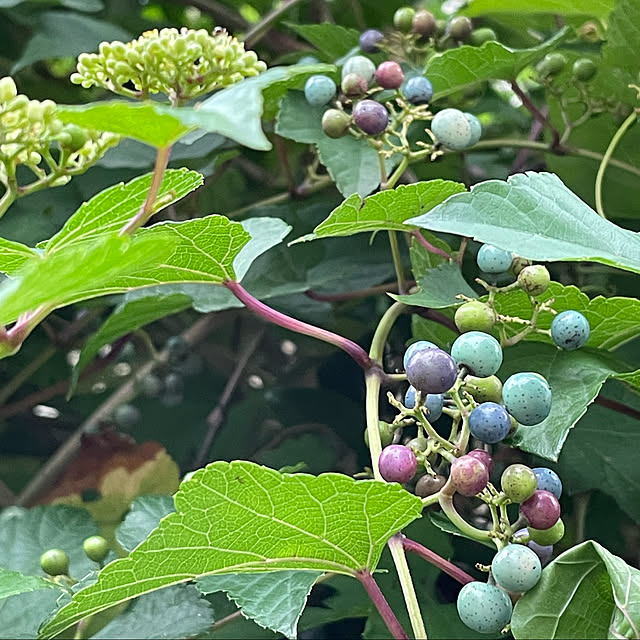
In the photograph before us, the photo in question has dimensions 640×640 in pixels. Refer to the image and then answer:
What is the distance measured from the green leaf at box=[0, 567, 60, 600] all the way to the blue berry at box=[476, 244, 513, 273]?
327mm

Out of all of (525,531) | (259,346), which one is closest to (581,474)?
(525,531)

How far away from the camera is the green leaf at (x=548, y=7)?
844 mm

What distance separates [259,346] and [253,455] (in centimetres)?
18

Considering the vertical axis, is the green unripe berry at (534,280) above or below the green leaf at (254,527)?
above

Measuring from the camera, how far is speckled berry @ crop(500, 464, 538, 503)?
1.44 ft

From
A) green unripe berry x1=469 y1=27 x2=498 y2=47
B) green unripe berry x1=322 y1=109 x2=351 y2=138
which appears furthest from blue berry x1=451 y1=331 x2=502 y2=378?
green unripe berry x1=469 y1=27 x2=498 y2=47

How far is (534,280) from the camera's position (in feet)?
1.71

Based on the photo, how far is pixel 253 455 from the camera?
931 mm

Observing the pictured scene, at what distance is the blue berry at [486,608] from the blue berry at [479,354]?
112 millimetres

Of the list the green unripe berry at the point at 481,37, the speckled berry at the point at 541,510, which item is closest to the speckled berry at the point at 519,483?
the speckled berry at the point at 541,510

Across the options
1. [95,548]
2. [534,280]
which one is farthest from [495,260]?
[95,548]

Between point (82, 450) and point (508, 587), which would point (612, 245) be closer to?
point (508, 587)

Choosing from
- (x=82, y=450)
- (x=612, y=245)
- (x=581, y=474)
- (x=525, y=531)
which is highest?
(x=612, y=245)

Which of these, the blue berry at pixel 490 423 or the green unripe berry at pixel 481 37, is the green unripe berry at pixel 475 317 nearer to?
the blue berry at pixel 490 423
